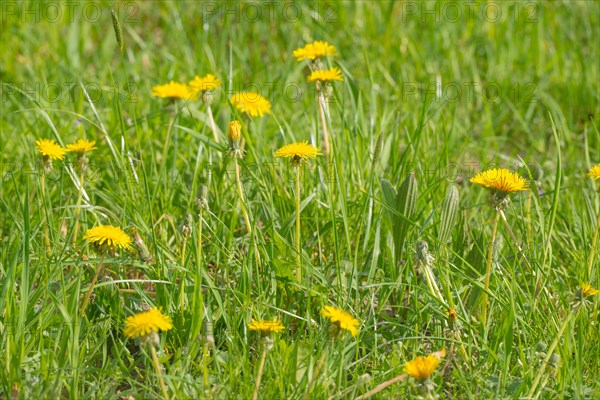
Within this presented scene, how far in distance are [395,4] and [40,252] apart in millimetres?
2357

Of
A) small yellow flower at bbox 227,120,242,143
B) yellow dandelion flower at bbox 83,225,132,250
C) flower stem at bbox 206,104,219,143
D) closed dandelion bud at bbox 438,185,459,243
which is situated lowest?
closed dandelion bud at bbox 438,185,459,243

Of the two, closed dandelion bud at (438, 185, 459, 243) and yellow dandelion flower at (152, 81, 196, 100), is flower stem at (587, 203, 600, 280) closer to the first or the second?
closed dandelion bud at (438, 185, 459, 243)

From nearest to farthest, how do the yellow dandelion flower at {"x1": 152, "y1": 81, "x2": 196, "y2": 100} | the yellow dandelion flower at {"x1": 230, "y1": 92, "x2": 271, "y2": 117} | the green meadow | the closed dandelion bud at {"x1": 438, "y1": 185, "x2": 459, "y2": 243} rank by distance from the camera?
the green meadow < the closed dandelion bud at {"x1": 438, "y1": 185, "x2": 459, "y2": 243} < the yellow dandelion flower at {"x1": 230, "y1": 92, "x2": 271, "y2": 117} < the yellow dandelion flower at {"x1": 152, "y1": 81, "x2": 196, "y2": 100}

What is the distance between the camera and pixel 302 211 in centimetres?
254

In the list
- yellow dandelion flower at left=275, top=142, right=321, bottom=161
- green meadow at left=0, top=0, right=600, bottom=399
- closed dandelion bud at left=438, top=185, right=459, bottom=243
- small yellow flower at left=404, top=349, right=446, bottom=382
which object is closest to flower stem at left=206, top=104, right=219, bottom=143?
green meadow at left=0, top=0, right=600, bottom=399

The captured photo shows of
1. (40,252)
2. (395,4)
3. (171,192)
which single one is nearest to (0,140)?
(171,192)

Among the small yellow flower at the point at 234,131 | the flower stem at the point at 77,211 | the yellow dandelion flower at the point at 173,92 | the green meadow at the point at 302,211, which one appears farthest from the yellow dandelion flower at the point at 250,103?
the flower stem at the point at 77,211

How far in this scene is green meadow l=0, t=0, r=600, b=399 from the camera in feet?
6.17

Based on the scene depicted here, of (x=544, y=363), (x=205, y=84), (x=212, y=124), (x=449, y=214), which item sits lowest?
(x=544, y=363)

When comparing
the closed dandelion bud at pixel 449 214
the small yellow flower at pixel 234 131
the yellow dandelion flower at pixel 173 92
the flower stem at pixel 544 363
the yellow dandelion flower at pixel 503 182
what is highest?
the small yellow flower at pixel 234 131

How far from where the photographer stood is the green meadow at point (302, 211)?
188 centimetres

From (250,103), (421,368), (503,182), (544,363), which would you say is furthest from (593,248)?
(250,103)

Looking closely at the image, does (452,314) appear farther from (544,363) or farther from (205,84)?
(205,84)

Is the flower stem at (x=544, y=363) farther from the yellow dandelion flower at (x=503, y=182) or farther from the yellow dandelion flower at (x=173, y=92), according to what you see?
the yellow dandelion flower at (x=173, y=92)
